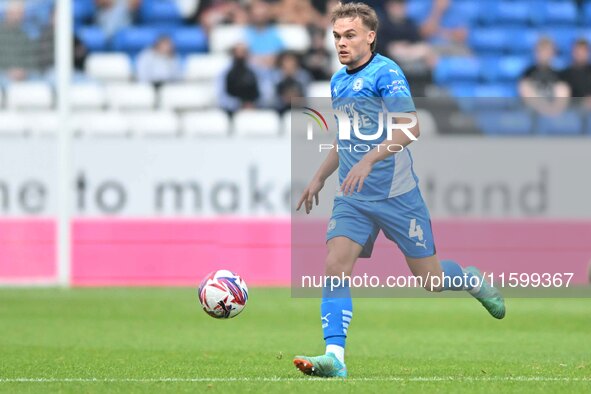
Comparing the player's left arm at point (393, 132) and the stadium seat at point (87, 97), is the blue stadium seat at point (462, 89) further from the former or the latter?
the player's left arm at point (393, 132)

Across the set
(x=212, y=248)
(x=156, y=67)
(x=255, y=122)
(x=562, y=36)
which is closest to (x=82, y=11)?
(x=156, y=67)

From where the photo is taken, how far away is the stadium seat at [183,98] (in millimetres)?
18844

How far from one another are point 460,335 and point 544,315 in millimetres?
2258

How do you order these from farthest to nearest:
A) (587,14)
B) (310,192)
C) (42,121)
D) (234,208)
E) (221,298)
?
(587,14) < (42,121) < (234,208) < (221,298) < (310,192)

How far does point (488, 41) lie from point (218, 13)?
441 cm

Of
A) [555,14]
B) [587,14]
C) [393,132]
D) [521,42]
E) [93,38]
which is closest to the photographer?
[393,132]

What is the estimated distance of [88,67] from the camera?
63.9 ft

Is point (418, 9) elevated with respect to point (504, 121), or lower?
elevated

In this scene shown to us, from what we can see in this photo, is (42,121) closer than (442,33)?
Yes

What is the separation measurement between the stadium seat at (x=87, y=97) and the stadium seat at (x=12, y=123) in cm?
87

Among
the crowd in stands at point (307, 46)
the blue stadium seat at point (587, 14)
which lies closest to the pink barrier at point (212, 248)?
the crowd in stands at point (307, 46)

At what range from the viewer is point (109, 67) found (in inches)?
763

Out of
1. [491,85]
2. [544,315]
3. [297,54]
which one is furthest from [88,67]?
[544,315]

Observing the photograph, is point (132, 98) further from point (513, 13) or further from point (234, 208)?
point (513, 13)
